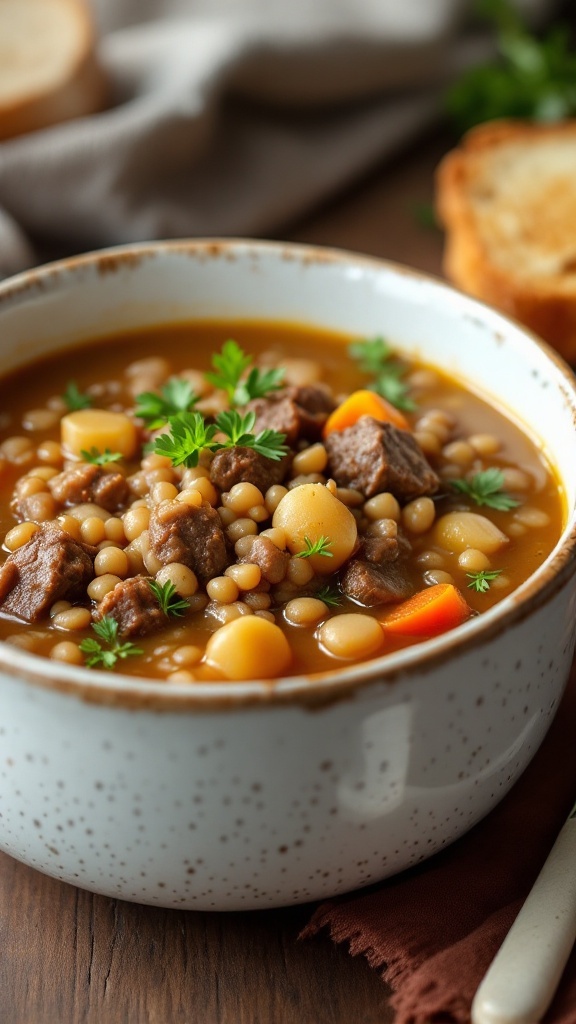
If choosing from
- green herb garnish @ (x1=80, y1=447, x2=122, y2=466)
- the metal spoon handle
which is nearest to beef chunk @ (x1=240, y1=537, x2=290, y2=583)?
green herb garnish @ (x1=80, y1=447, x2=122, y2=466)

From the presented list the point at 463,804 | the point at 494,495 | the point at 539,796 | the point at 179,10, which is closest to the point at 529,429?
the point at 494,495

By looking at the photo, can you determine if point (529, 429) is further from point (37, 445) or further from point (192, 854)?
point (192, 854)

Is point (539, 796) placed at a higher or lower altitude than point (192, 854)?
lower

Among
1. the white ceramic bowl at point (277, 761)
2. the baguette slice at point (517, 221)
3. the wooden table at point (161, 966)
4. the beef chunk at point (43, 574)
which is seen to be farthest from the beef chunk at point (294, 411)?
the baguette slice at point (517, 221)

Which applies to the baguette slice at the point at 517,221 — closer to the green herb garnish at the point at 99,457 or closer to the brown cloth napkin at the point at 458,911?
the green herb garnish at the point at 99,457

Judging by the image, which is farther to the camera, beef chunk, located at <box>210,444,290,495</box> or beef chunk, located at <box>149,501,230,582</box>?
beef chunk, located at <box>210,444,290,495</box>

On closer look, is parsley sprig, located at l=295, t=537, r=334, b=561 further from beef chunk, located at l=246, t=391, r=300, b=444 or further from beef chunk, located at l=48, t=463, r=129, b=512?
beef chunk, located at l=48, t=463, r=129, b=512
